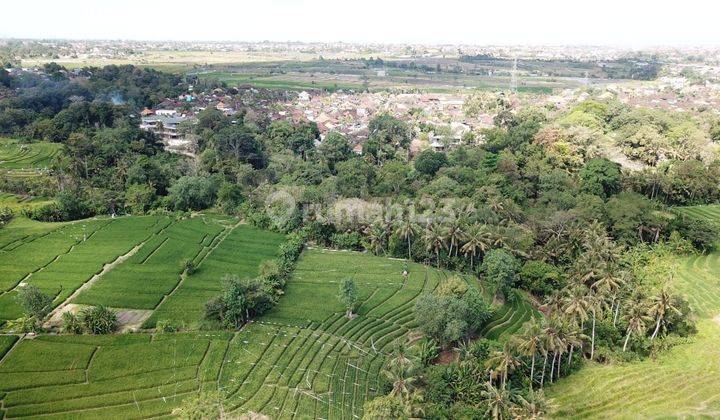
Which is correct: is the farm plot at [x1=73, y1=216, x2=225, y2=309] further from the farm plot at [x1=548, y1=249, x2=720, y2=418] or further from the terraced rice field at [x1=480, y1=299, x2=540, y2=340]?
the farm plot at [x1=548, y1=249, x2=720, y2=418]

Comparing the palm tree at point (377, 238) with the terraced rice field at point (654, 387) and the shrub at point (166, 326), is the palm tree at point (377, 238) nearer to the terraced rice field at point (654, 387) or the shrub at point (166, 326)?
the shrub at point (166, 326)

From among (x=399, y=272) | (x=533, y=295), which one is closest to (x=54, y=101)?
(x=399, y=272)

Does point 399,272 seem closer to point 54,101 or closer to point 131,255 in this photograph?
point 131,255

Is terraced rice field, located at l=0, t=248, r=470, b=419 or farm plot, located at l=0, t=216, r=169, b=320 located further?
farm plot, located at l=0, t=216, r=169, b=320

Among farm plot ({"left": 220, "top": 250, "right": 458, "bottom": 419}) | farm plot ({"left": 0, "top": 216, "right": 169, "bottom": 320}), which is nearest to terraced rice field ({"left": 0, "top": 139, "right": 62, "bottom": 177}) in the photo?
farm plot ({"left": 0, "top": 216, "right": 169, "bottom": 320})

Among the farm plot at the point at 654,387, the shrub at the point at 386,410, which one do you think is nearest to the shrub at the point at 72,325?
the shrub at the point at 386,410
